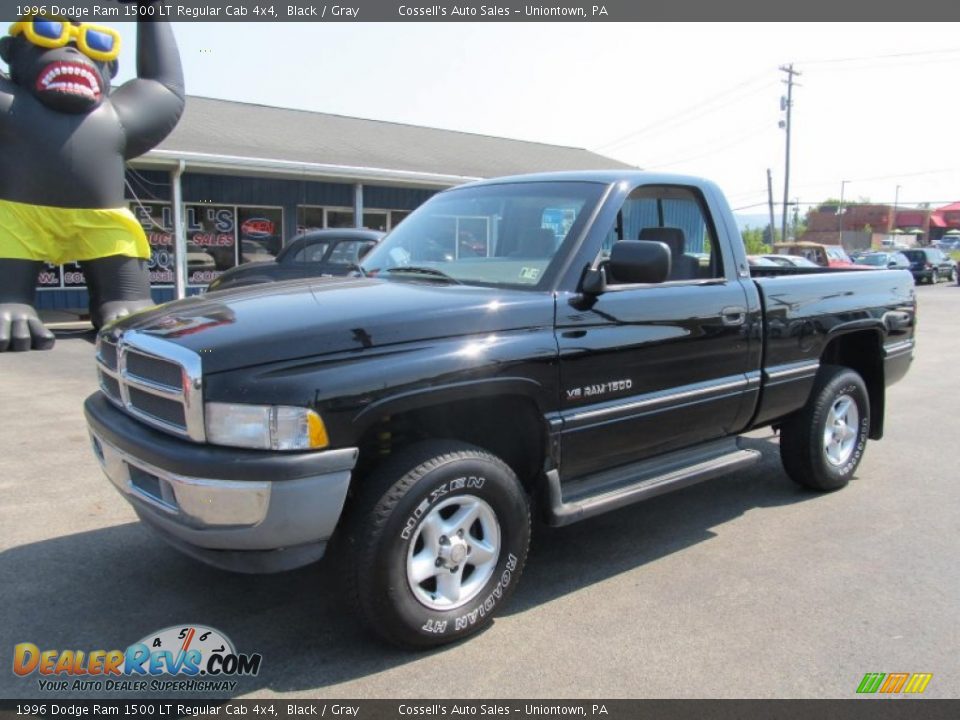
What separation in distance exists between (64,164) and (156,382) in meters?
10.1

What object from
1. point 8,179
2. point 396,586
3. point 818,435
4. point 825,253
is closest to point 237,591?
point 396,586

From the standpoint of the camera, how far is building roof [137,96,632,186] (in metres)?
17.1

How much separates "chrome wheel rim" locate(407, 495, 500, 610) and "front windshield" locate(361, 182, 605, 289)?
1103 millimetres

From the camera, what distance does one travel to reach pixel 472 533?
3.38m

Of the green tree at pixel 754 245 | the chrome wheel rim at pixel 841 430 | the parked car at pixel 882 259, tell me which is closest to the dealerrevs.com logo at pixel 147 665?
the chrome wheel rim at pixel 841 430

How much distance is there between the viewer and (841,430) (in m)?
5.34

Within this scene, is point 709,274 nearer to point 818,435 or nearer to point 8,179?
point 818,435

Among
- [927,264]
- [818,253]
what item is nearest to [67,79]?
[818,253]

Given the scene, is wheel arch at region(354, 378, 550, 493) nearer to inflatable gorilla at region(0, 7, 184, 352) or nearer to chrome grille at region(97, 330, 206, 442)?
chrome grille at region(97, 330, 206, 442)

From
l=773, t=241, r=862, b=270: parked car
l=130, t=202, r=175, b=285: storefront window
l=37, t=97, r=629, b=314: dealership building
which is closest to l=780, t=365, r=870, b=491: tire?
l=37, t=97, r=629, b=314: dealership building

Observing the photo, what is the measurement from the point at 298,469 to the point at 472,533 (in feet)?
3.05

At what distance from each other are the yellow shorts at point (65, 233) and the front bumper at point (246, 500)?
32.8 ft

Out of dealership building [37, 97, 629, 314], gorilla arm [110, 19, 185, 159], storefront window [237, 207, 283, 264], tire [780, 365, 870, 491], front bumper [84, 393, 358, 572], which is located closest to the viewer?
front bumper [84, 393, 358, 572]

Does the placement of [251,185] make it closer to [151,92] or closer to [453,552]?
[151,92]
